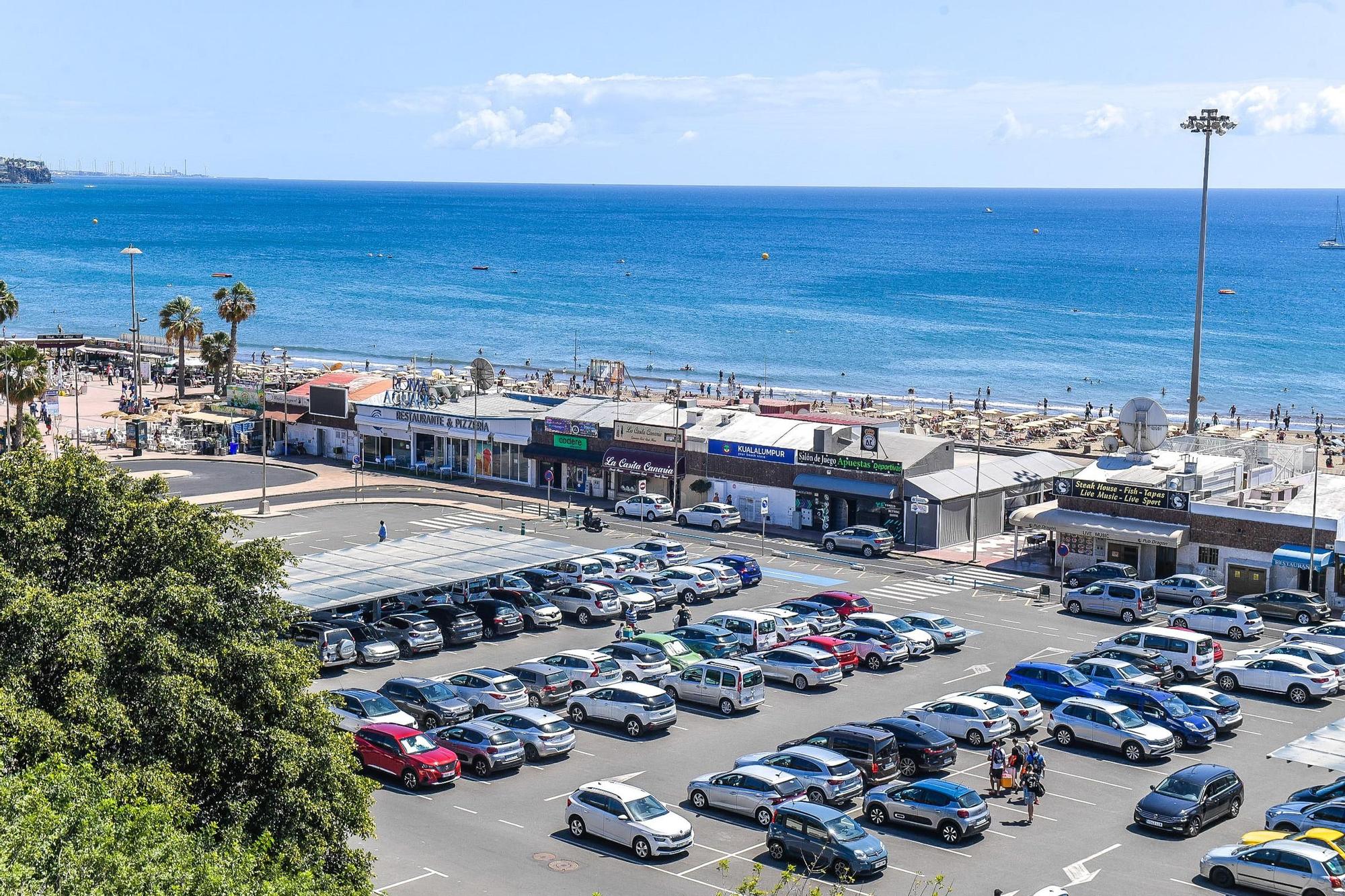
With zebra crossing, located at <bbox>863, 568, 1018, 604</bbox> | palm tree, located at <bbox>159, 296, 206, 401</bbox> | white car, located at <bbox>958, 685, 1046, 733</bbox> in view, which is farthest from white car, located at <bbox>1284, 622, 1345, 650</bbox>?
palm tree, located at <bbox>159, 296, 206, 401</bbox>

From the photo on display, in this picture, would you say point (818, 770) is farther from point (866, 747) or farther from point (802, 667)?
point (802, 667)

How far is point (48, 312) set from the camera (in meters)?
195

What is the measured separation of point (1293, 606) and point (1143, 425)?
12.5 meters

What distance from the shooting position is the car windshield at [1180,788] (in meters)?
34.4

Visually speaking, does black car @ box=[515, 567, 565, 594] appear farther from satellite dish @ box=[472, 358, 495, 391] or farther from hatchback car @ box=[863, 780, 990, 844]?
satellite dish @ box=[472, 358, 495, 391]

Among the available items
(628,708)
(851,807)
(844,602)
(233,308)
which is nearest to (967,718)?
(851,807)

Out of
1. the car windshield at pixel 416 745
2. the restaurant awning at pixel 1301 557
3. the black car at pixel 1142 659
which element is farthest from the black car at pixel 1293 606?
the car windshield at pixel 416 745

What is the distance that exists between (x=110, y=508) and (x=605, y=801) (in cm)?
1229

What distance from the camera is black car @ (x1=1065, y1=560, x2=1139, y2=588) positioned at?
59.2m

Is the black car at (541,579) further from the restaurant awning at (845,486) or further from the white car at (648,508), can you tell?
the restaurant awning at (845,486)

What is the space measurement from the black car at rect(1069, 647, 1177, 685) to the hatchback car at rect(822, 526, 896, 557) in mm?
19250

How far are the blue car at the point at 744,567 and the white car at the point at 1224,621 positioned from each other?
52.5ft

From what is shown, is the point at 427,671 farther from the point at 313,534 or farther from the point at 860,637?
the point at 313,534

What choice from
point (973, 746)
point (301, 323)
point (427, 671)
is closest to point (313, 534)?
point (427, 671)
